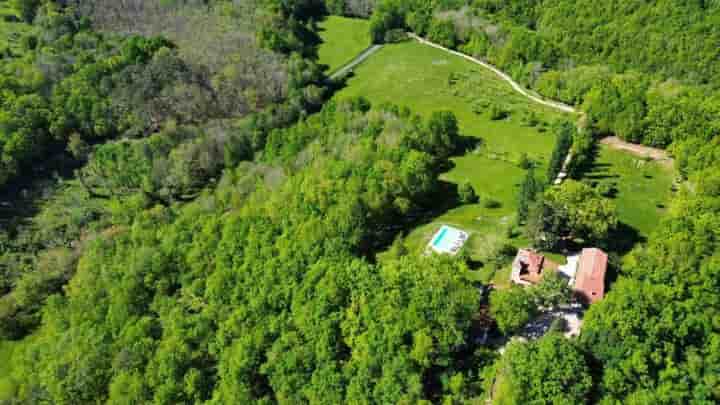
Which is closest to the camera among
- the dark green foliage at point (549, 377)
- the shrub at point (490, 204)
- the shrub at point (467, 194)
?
the dark green foliage at point (549, 377)

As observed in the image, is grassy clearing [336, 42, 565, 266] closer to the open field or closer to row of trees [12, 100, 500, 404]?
row of trees [12, 100, 500, 404]

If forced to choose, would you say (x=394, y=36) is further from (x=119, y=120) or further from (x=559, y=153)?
(x=559, y=153)

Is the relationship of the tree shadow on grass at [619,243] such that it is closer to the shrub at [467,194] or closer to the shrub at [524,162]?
the shrub at [524,162]

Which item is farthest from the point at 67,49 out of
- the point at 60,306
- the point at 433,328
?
the point at 433,328

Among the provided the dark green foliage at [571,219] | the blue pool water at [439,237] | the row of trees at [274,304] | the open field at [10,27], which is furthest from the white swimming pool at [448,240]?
the open field at [10,27]

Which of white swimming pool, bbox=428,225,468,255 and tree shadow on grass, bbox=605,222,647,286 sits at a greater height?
tree shadow on grass, bbox=605,222,647,286

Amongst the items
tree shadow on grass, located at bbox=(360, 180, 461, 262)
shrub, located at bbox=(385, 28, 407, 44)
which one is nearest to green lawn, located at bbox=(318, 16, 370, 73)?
shrub, located at bbox=(385, 28, 407, 44)
